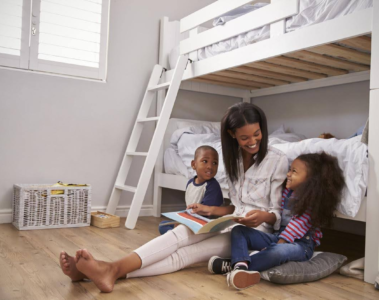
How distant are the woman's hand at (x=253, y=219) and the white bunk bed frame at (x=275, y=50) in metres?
0.37

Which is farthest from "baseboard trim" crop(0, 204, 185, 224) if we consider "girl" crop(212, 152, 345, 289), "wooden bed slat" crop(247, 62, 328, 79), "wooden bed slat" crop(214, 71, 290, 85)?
"girl" crop(212, 152, 345, 289)

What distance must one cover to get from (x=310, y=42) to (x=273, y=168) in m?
0.57

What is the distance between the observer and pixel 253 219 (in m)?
1.39

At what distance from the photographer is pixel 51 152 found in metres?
2.53

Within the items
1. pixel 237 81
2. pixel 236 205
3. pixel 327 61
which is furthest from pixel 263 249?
pixel 237 81

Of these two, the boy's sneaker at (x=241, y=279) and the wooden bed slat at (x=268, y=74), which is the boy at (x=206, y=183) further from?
the wooden bed slat at (x=268, y=74)

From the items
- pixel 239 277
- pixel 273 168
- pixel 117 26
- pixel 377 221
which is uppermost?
pixel 117 26

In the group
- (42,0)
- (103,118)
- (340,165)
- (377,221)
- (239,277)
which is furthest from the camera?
(103,118)

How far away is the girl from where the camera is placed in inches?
54.1

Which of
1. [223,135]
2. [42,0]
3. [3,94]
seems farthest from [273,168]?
[42,0]

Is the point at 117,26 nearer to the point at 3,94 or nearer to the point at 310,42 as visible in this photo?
the point at 3,94

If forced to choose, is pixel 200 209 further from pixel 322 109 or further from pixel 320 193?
pixel 322 109

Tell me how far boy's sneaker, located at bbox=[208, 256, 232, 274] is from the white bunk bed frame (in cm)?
51

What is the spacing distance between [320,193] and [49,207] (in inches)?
60.6
